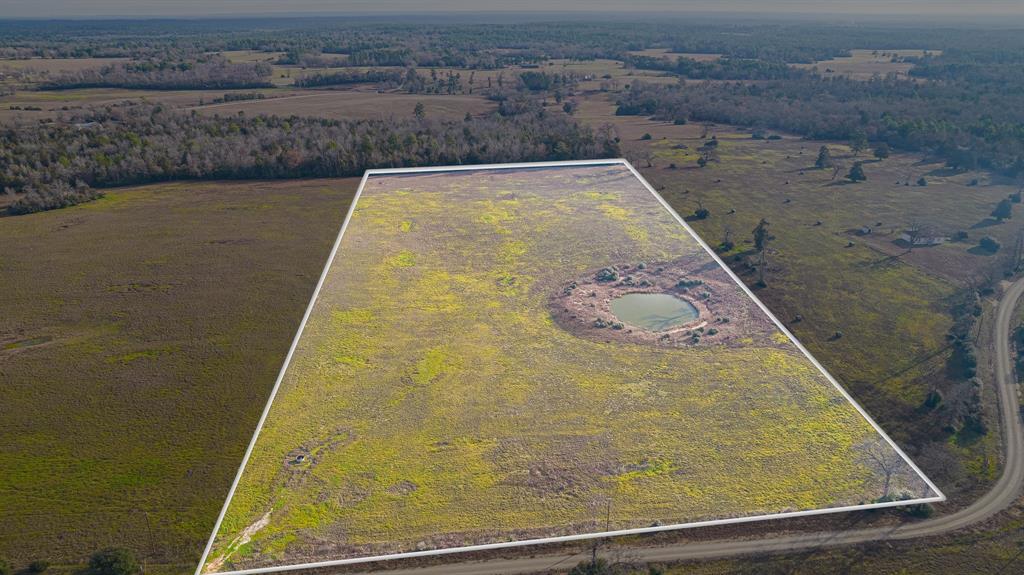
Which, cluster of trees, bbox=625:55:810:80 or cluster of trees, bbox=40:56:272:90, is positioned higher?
cluster of trees, bbox=625:55:810:80

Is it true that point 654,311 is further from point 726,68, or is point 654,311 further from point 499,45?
point 499,45

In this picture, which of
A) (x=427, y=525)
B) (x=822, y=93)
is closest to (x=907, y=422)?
(x=427, y=525)

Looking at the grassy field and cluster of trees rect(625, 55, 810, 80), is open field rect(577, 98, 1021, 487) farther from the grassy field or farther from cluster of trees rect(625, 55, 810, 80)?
cluster of trees rect(625, 55, 810, 80)

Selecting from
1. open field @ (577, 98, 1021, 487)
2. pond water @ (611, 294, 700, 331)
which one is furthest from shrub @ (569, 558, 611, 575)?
open field @ (577, 98, 1021, 487)

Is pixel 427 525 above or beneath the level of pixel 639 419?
beneath

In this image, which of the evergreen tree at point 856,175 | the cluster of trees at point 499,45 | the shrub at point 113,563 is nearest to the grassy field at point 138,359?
the shrub at point 113,563

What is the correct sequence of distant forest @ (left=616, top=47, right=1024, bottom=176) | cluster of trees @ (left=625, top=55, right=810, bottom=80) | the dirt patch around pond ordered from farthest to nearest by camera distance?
cluster of trees @ (left=625, top=55, right=810, bottom=80), distant forest @ (left=616, top=47, right=1024, bottom=176), the dirt patch around pond

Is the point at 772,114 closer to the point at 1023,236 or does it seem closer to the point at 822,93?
the point at 822,93
